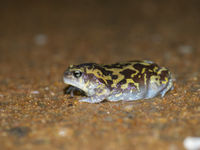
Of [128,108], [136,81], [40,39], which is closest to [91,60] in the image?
[136,81]

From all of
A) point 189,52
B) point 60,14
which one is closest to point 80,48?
point 189,52

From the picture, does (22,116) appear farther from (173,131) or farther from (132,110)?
(173,131)

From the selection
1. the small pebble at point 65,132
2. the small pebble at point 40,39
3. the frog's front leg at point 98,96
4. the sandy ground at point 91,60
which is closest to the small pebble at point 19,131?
the sandy ground at point 91,60

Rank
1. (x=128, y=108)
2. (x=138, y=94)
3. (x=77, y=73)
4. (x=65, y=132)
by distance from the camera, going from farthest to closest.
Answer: (x=138, y=94) → (x=77, y=73) → (x=128, y=108) → (x=65, y=132)

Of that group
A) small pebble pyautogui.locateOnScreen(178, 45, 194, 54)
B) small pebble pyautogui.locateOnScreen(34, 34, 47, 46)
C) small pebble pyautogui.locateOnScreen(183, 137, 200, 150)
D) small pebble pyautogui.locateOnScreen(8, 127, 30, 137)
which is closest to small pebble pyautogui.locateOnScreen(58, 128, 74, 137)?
small pebble pyautogui.locateOnScreen(8, 127, 30, 137)

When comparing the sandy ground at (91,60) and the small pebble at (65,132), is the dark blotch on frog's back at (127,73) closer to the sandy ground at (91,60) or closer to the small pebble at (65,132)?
the sandy ground at (91,60)

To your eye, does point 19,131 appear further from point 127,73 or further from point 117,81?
point 127,73
